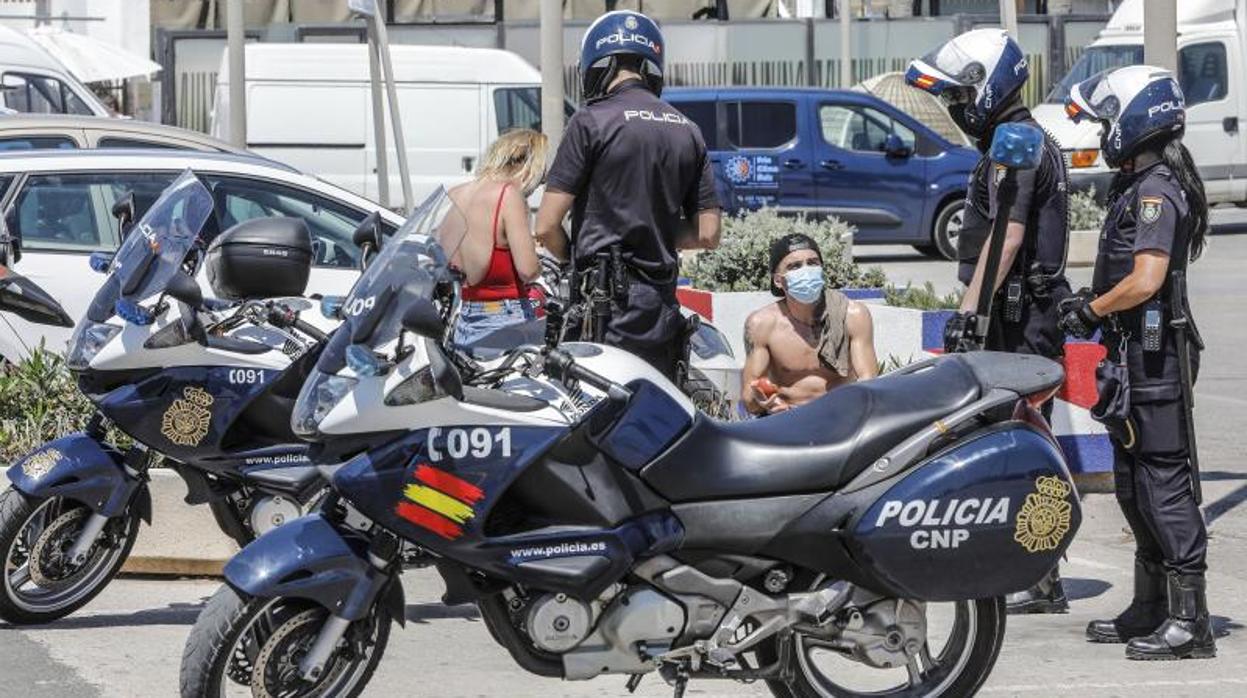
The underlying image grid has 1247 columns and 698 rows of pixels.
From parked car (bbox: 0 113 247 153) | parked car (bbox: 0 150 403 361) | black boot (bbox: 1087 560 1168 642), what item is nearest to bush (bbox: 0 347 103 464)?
parked car (bbox: 0 150 403 361)

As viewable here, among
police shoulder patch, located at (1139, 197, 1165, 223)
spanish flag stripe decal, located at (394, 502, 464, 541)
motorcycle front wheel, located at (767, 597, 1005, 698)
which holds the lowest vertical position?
motorcycle front wheel, located at (767, 597, 1005, 698)

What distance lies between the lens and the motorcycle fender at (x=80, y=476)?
6906mm

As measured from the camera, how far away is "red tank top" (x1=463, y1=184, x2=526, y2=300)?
8.05 metres

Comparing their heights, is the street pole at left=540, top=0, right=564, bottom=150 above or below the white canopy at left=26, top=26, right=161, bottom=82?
below

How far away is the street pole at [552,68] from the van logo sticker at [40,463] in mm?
5744

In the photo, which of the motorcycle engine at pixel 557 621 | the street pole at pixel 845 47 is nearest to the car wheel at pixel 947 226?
the street pole at pixel 845 47

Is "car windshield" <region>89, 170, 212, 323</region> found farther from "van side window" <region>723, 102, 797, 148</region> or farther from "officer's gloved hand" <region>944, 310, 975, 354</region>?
"van side window" <region>723, 102, 797, 148</region>

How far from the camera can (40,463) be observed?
6961 mm

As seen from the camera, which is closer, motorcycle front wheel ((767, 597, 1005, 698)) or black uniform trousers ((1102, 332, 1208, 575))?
motorcycle front wheel ((767, 597, 1005, 698))

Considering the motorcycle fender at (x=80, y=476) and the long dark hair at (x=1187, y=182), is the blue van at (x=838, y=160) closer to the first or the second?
the long dark hair at (x=1187, y=182)

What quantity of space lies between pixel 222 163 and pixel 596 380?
226 inches

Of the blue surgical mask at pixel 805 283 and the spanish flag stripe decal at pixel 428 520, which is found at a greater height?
the blue surgical mask at pixel 805 283

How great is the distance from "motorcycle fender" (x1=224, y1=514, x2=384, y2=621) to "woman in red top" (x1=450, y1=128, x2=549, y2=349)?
251 centimetres

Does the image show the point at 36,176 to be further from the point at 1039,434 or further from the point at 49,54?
the point at 49,54
